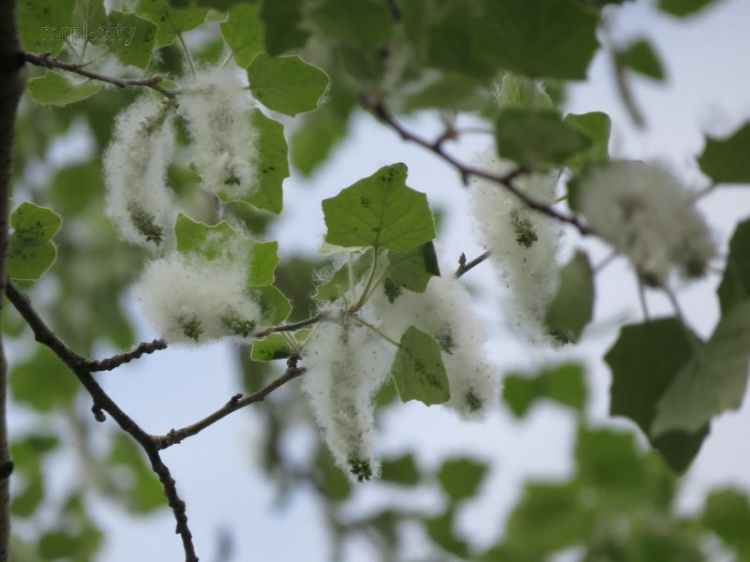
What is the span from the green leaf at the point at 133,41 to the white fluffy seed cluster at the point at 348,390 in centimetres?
33

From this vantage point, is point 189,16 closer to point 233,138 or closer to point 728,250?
point 233,138

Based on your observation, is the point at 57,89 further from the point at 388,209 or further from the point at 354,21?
the point at 354,21

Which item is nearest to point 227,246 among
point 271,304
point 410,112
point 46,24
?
point 271,304

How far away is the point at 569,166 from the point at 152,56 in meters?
0.45

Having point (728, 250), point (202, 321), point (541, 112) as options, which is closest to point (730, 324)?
point (728, 250)

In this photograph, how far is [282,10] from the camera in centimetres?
66

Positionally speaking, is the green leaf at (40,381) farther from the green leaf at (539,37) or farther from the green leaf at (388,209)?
the green leaf at (539,37)

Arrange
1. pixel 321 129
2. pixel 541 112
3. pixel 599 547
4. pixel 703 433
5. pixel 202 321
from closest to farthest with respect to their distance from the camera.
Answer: pixel 541 112 → pixel 703 433 → pixel 202 321 → pixel 599 547 → pixel 321 129

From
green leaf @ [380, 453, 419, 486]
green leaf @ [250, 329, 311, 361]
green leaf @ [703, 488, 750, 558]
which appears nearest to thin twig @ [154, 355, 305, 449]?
green leaf @ [250, 329, 311, 361]

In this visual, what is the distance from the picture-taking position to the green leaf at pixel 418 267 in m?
0.91

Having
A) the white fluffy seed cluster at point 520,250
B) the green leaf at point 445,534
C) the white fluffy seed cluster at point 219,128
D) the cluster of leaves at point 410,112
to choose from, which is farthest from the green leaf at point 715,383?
the green leaf at point 445,534

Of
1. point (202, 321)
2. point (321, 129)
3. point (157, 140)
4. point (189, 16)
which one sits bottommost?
point (321, 129)

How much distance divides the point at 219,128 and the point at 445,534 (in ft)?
5.99

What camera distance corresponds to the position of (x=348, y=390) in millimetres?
962
